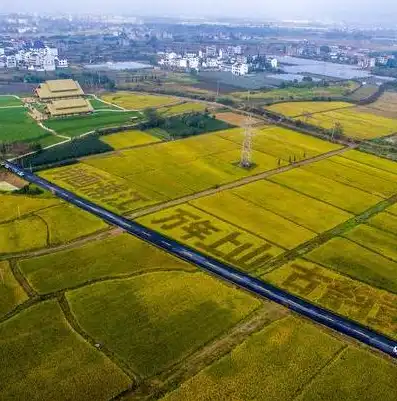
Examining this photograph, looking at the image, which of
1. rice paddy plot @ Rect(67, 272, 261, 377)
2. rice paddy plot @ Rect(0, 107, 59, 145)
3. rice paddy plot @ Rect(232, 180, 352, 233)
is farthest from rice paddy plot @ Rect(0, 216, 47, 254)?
rice paddy plot @ Rect(0, 107, 59, 145)

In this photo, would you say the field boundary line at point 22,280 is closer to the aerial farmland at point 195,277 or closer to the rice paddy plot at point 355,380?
the aerial farmland at point 195,277

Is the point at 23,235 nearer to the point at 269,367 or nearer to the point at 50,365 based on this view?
the point at 50,365

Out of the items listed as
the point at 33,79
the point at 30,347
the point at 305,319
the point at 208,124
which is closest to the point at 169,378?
the point at 30,347

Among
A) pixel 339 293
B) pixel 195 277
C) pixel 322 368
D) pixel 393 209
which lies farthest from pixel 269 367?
pixel 393 209

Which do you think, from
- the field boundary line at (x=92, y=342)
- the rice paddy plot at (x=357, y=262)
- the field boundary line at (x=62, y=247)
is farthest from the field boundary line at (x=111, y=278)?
the rice paddy plot at (x=357, y=262)

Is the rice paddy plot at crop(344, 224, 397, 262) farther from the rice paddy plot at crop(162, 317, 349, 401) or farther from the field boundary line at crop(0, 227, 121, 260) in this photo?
the field boundary line at crop(0, 227, 121, 260)

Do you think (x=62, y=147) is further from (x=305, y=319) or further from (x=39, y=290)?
(x=305, y=319)
